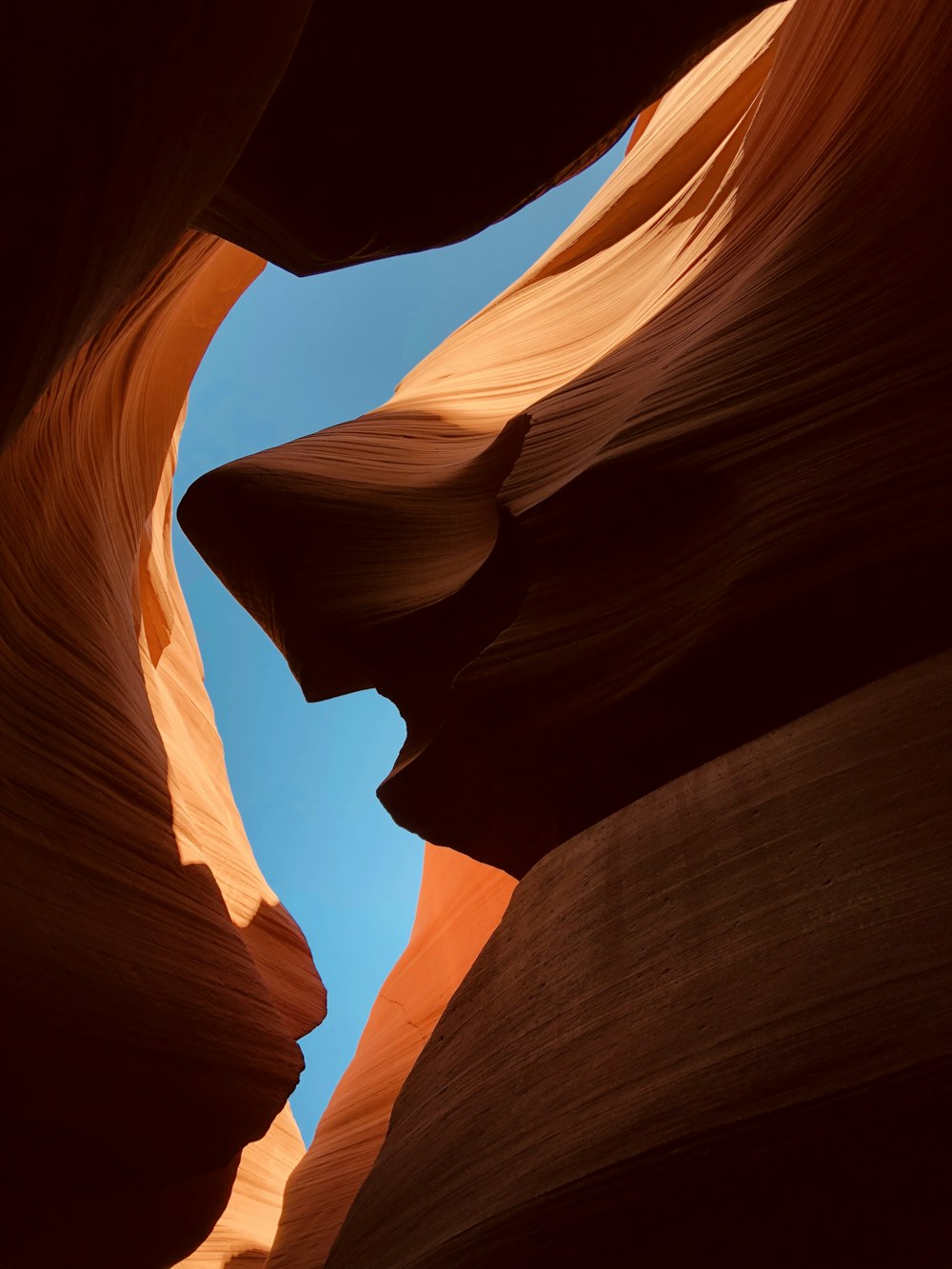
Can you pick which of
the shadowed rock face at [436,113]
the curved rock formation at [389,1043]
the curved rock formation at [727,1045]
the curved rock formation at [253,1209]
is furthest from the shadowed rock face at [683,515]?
the curved rock formation at [253,1209]

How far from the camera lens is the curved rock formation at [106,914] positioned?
183 centimetres

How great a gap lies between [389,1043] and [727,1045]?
341 cm

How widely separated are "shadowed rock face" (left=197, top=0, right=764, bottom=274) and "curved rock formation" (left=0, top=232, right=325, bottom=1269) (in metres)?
0.81

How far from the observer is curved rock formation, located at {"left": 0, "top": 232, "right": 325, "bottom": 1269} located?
72.0 inches

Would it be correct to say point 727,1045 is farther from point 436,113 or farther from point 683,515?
→ point 436,113

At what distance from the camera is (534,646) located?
210 cm

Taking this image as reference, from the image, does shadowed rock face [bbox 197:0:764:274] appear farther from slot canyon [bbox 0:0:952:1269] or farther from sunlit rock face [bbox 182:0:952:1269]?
sunlit rock face [bbox 182:0:952:1269]

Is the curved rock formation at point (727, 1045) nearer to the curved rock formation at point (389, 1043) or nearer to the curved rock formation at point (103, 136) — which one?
the curved rock formation at point (103, 136)

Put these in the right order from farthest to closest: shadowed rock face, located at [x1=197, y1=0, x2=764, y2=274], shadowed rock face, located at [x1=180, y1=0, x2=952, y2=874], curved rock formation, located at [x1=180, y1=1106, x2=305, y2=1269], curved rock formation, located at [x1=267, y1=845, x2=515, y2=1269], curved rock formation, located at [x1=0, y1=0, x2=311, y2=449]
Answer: curved rock formation, located at [x1=180, y1=1106, x2=305, y2=1269]
curved rock formation, located at [x1=267, y1=845, x2=515, y2=1269]
shadowed rock face, located at [x1=180, y1=0, x2=952, y2=874]
shadowed rock face, located at [x1=197, y1=0, x2=764, y2=274]
curved rock formation, located at [x1=0, y1=0, x2=311, y2=449]

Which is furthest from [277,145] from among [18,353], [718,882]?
[718,882]

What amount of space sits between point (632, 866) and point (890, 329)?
122 centimetres

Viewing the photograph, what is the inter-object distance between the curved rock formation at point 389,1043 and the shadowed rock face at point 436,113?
117 inches

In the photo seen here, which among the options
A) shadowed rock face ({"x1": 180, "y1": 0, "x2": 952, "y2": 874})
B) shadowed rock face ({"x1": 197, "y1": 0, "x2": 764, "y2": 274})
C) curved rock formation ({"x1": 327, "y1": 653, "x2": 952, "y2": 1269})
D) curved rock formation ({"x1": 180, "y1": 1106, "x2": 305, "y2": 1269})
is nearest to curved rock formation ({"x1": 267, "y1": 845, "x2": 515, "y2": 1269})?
curved rock formation ({"x1": 180, "y1": 1106, "x2": 305, "y2": 1269})

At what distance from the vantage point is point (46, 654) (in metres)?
2.25
